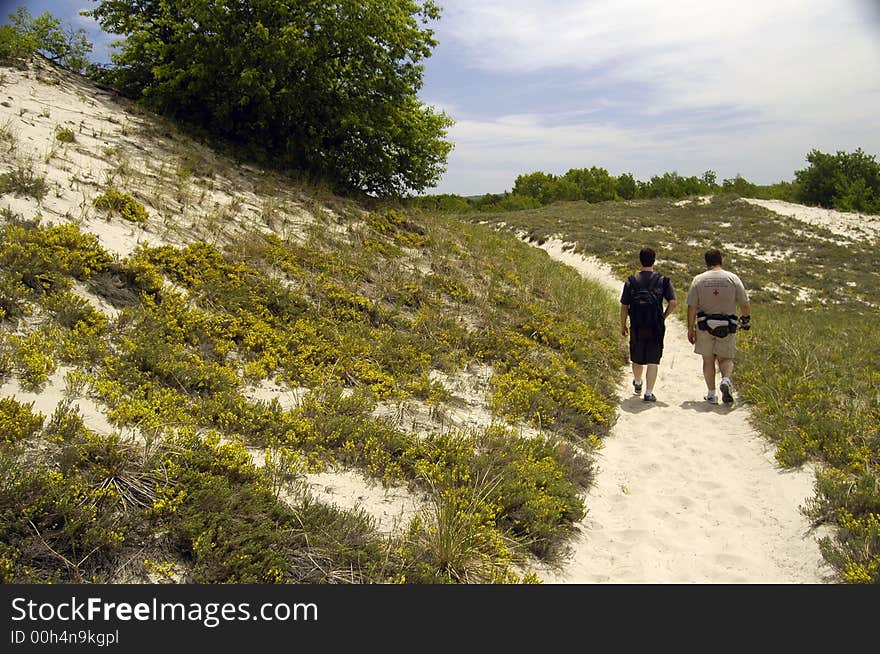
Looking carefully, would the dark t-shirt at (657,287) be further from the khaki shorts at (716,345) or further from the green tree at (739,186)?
the green tree at (739,186)

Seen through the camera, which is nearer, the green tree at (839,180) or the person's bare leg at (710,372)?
the person's bare leg at (710,372)

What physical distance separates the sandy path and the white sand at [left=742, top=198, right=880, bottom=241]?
3607 centimetres

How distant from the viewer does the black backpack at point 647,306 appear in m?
8.63

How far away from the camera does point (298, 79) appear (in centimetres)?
1291

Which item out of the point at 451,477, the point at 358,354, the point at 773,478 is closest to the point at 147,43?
the point at 358,354

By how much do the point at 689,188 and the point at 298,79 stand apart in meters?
74.4

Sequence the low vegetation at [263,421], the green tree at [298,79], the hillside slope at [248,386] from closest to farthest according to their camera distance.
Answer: the low vegetation at [263,421], the hillside slope at [248,386], the green tree at [298,79]

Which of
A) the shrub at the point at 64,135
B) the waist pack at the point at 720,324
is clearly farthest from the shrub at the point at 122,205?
the waist pack at the point at 720,324

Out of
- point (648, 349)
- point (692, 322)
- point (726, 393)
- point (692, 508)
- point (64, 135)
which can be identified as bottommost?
point (692, 508)

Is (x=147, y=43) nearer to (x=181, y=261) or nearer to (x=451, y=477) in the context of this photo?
(x=181, y=261)

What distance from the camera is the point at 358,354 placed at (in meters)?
7.37

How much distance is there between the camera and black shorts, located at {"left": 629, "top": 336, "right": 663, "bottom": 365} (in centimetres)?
873

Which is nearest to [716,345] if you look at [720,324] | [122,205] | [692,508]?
[720,324]

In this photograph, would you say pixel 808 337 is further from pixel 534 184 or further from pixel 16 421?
pixel 534 184
